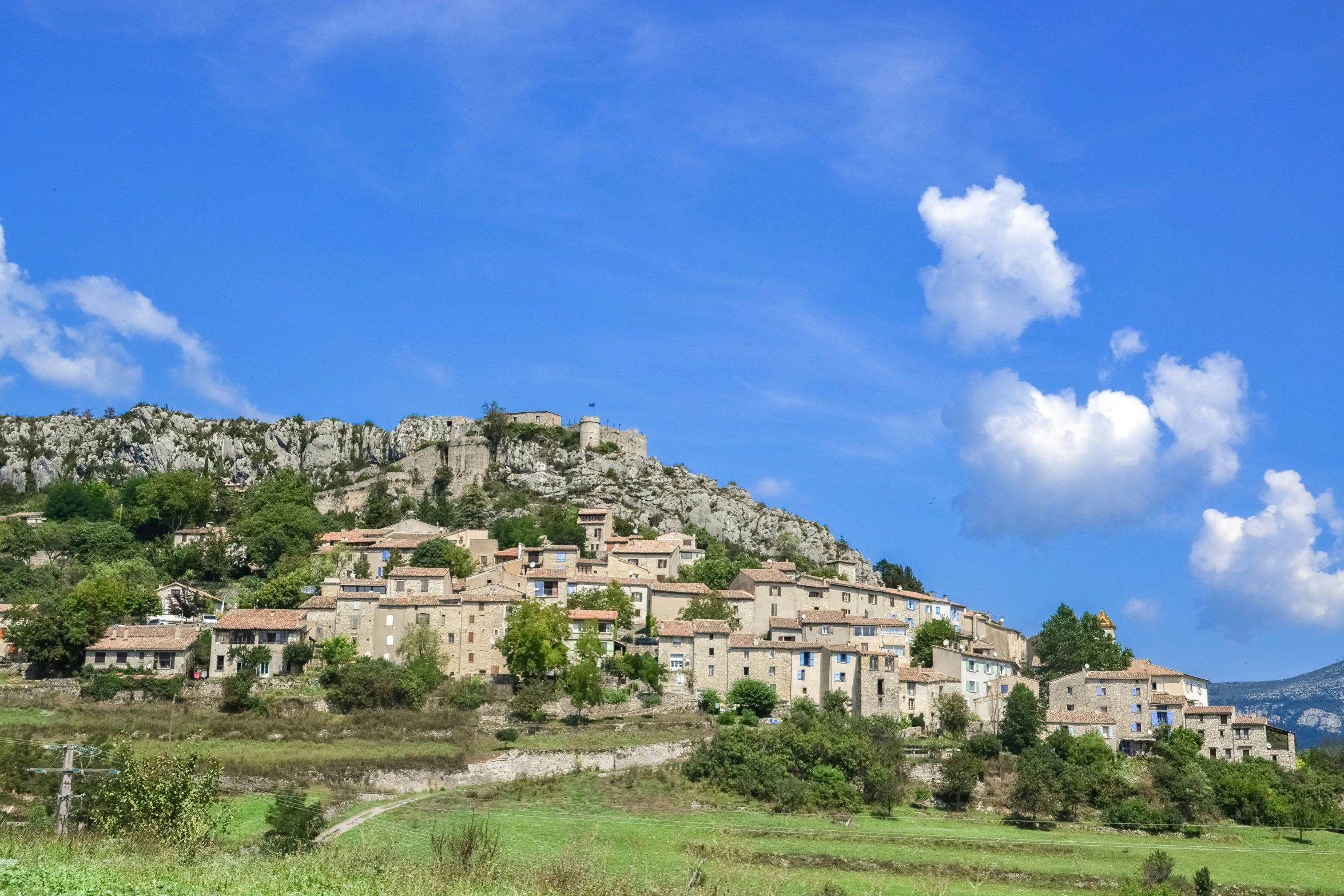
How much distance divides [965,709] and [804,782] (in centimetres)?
1613

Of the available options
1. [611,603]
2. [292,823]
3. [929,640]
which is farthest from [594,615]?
[292,823]

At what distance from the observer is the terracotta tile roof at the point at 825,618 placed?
73.0 m

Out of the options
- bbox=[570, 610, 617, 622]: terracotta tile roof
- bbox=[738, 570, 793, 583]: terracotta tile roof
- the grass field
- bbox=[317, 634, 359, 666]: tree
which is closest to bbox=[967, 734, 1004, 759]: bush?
the grass field

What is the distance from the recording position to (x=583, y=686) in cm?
6294

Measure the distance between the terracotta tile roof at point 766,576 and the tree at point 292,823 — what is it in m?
38.2

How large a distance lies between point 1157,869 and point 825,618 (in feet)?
102

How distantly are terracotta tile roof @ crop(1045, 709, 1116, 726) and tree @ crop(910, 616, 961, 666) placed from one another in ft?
33.5

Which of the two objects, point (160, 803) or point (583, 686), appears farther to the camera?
point (583, 686)

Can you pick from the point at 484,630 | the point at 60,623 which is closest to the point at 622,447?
the point at 484,630

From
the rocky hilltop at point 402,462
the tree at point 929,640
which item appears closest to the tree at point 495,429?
the rocky hilltop at point 402,462

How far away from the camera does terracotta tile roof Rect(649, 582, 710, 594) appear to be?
78500 mm

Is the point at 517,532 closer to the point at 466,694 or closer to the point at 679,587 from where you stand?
the point at 679,587

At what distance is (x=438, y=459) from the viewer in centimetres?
11706

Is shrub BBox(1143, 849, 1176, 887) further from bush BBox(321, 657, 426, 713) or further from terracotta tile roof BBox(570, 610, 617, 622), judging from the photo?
bush BBox(321, 657, 426, 713)
